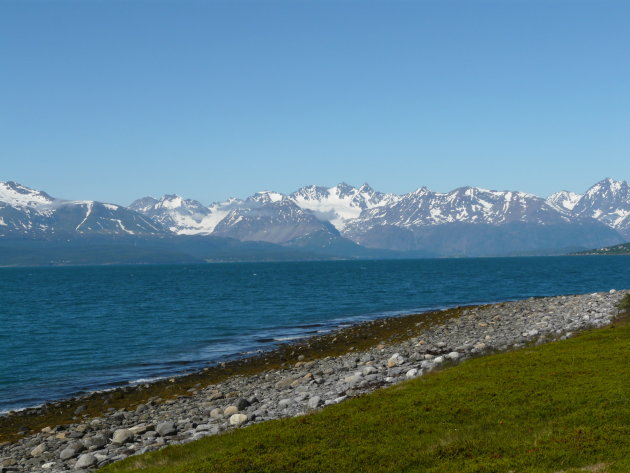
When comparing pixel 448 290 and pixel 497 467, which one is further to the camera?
pixel 448 290

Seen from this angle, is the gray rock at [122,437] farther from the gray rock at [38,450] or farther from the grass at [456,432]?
the grass at [456,432]

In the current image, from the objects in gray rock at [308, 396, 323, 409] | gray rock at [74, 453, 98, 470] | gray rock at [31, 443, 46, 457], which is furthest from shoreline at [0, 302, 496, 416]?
gray rock at [308, 396, 323, 409]

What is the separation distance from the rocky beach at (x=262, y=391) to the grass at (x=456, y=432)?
487 cm

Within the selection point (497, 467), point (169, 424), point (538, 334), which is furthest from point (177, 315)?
point (497, 467)

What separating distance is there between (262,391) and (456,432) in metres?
20.1

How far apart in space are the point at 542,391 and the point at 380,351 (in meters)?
27.5

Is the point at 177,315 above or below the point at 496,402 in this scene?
below

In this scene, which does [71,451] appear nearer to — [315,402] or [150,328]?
[315,402]

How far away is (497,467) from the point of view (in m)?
16.4

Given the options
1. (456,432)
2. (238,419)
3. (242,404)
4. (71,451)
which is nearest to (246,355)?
(242,404)

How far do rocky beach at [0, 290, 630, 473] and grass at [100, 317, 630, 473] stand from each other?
4872 millimetres

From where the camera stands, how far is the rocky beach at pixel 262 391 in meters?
26.8

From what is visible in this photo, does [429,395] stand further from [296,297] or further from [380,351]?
[296,297]

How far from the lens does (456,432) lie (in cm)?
1988
